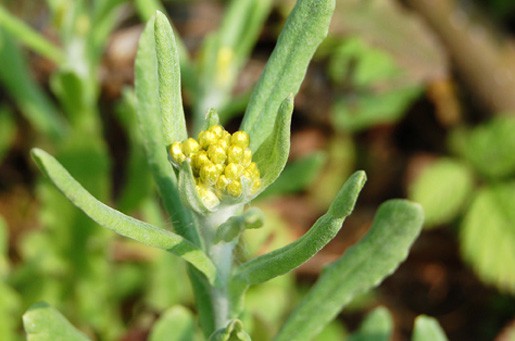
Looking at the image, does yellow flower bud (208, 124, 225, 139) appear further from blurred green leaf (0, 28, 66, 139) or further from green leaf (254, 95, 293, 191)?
blurred green leaf (0, 28, 66, 139)

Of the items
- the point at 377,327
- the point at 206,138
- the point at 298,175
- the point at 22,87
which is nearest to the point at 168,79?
the point at 206,138

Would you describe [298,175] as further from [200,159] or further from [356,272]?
[200,159]

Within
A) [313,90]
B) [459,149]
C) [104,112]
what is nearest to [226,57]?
[313,90]

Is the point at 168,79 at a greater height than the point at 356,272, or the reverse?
the point at 168,79

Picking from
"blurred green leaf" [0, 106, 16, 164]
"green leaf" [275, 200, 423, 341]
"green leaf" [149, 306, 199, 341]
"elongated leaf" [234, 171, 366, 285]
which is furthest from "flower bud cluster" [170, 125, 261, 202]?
"blurred green leaf" [0, 106, 16, 164]

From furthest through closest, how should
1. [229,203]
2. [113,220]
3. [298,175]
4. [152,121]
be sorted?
[298,175] → [152,121] → [229,203] → [113,220]

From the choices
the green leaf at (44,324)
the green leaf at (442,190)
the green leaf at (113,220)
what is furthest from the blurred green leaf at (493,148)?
the green leaf at (44,324)

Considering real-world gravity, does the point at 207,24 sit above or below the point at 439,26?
above

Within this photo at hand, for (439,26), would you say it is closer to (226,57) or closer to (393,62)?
(393,62)
